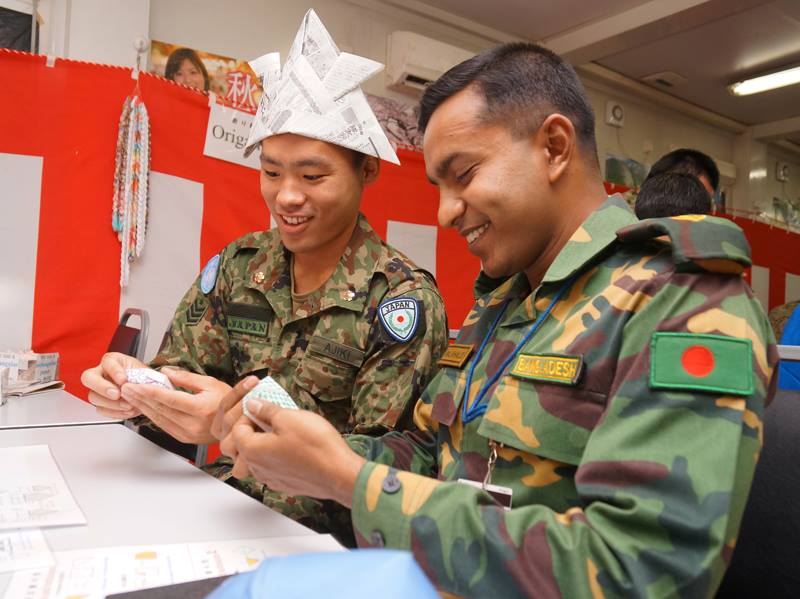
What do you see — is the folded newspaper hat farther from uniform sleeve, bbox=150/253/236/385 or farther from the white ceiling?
the white ceiling

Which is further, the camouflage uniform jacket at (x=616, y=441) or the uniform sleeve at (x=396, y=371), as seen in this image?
the uniform sleeve at (x=396, y=371)

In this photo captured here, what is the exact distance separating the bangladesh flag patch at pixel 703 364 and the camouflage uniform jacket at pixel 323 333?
0.67 meters

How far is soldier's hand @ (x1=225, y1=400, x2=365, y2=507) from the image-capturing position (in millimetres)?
701

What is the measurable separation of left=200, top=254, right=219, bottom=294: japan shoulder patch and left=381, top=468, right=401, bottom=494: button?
1.01m

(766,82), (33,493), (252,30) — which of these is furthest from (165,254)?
(766,82)

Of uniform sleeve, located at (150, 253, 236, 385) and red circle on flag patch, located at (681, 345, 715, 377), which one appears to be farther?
uniform sleeve, located at (150, 253, 236, 385)

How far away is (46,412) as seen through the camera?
60.7 inches

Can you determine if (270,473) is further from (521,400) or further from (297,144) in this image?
(297,144)

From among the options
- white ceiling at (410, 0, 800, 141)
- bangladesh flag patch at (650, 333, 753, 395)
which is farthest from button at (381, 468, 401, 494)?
white ceiling at (410, 0, 800, 141)

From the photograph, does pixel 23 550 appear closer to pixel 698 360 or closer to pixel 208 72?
pixel 698 360

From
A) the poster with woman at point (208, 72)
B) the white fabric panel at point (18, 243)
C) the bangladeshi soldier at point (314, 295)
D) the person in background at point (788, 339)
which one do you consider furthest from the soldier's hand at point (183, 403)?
the poster with woman at point (208, 72)

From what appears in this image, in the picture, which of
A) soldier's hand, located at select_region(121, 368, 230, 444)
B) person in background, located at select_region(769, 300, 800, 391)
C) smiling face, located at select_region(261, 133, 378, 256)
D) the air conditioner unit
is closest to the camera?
soldier's hand, located at select_region(121, 368, 230, 444)

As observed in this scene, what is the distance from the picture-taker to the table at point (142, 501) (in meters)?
0.79

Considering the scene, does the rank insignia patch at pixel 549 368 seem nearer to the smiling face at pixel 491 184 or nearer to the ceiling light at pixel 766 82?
the smiling face at pixel 491 184
